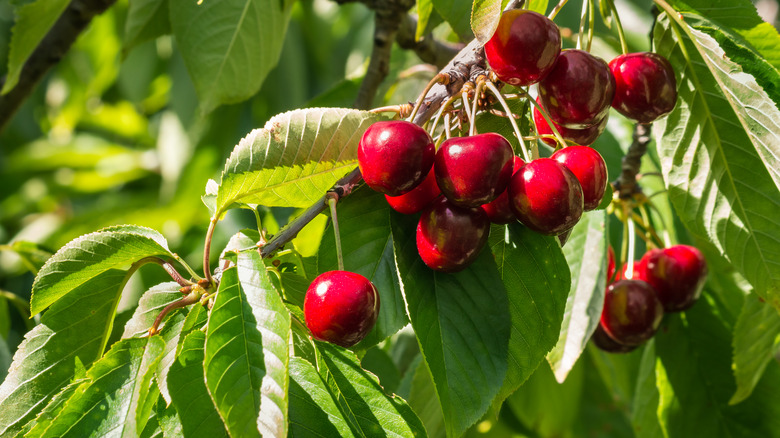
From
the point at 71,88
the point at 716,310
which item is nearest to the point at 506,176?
the point at 716,310

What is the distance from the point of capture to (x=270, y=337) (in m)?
0.78

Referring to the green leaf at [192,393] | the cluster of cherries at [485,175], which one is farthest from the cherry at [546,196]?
the green leaf at [192,393]

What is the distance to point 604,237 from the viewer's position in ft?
4.83

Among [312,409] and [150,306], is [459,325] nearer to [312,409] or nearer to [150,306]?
[312,409]

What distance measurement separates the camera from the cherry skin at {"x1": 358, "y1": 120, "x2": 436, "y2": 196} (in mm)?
843

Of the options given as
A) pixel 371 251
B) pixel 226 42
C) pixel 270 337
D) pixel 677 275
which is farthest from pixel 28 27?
pixel 677 275

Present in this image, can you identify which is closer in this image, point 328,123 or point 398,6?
point 328,123

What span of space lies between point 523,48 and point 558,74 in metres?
0.08

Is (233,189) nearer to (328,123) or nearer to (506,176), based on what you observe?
(328,123)

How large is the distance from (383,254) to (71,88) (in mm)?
2947

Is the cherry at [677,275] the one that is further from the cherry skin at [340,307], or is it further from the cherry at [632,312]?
the cherry skin at [340,307]

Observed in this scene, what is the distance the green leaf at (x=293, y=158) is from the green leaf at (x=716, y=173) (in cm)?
54

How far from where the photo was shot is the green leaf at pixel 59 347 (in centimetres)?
101

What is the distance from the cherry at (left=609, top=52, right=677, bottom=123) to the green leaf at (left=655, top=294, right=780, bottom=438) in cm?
73
